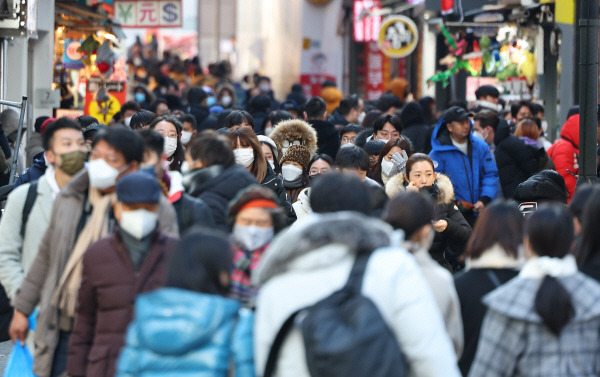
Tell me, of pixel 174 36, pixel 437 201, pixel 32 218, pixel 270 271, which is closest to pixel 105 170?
pixel 32 218

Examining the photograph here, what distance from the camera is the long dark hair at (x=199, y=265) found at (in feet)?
15.8

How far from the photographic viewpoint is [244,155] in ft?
30.1

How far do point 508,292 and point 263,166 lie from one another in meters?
4.50

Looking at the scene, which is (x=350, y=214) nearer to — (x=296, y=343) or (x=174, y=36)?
(x=296, y=343)

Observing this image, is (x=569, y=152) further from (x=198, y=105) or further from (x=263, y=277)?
(x=263, y=277)

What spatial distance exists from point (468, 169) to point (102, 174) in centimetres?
605

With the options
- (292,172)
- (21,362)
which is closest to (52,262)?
(21,362)

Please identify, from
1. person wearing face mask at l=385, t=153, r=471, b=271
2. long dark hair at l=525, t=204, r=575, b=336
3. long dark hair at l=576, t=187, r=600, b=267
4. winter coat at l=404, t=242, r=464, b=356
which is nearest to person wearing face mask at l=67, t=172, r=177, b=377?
winter coat at l=404, t=242, r=464, b=356

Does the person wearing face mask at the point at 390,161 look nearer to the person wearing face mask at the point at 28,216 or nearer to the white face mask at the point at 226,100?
the person wearing face mask at the point at 28,216

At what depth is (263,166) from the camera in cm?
932

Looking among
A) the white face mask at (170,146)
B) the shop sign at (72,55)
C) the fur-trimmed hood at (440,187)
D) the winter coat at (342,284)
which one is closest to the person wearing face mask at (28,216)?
the winter coat at (342,284)

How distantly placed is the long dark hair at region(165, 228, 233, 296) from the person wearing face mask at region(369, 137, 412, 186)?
5.38 metres

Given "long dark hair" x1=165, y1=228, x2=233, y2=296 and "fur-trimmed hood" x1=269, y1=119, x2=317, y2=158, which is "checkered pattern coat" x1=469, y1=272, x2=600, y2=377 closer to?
"long dark hair" x1=165, y1=228, x2=233, y2=296

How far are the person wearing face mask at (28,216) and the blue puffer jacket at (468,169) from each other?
5.48m
